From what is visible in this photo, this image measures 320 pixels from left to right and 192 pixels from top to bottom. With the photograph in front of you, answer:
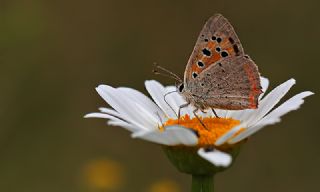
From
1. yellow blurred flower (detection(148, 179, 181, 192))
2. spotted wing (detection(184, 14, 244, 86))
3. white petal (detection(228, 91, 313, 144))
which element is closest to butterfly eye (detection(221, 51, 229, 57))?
spotted wing (detection(184, 14, 244, 86))

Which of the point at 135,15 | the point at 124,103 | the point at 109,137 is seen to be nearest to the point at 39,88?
the point at 109,137

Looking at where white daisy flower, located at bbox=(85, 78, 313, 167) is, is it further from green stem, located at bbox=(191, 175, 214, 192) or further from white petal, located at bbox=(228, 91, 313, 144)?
green stem, located at bbox=(191, 175, 214, 192)

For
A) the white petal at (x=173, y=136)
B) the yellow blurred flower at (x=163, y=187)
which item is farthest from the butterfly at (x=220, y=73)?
the yellow blurred flower at (x=163, y=187)

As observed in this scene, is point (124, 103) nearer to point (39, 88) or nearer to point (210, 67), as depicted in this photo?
point (210, 67)

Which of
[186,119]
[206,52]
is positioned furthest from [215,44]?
[186,119]

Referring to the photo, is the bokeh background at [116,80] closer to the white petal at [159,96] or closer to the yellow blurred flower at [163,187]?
the yellow blurred flower at [163,187]
